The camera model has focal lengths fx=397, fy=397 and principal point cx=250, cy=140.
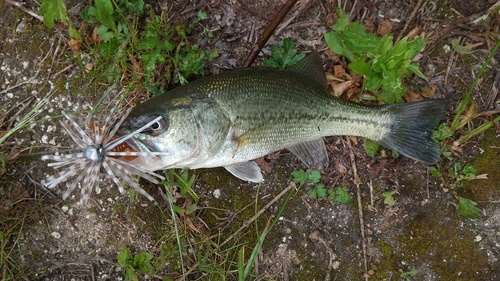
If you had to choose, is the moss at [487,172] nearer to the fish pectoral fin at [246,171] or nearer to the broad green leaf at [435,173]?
the broad green leaf at [435,173]

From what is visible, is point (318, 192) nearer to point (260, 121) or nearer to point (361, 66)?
point (260, 121)

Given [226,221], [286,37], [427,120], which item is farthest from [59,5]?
[427,120]

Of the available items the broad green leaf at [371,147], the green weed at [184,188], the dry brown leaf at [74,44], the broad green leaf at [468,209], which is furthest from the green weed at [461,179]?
the dry brown leaf at [74,44]

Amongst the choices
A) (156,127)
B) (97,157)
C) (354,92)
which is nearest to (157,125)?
(156,127)

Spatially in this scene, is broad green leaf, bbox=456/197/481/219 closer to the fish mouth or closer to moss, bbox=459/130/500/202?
moss, bbox=459/130/500/202

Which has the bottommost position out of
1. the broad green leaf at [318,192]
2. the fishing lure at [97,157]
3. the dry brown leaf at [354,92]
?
the broad green leaf at [318,192]
